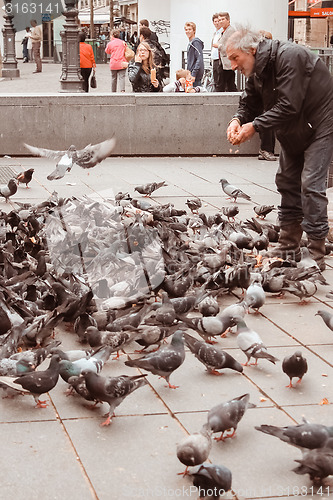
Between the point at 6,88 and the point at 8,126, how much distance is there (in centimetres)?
1266

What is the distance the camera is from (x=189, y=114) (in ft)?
45.6

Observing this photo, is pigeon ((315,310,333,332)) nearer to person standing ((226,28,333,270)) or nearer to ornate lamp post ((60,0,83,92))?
person standing ((226,28,333,270))

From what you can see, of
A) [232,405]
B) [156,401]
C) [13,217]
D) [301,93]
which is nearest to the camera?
[232,405]

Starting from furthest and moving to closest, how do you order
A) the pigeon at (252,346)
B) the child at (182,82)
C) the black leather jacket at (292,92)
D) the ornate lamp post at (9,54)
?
1. the ornate lamp post at (9,54)
2. the child at (182,82)
3. the black leather jacket at (292,92)
4. the pigeon at (252,346)

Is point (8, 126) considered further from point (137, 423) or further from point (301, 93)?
point (137, 423)

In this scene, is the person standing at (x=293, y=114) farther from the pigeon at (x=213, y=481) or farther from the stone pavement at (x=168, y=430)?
the pigeon at (x=213, y=481)

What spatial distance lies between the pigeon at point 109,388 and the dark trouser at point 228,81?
11430mm

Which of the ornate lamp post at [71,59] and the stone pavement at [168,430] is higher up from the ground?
the ornate lamp post at [71,59]

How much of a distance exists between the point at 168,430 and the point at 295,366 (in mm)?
928

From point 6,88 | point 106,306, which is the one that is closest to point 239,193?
point 106,306

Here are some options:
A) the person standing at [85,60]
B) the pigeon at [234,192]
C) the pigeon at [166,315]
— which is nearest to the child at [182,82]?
the person standing at [85,60]

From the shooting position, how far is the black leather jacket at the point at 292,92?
672 centimetres

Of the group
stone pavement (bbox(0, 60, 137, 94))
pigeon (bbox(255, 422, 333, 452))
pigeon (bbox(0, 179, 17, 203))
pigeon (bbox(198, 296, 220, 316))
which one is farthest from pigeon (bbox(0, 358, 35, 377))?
stone pavement (bbox(0, 60, 137, 94))

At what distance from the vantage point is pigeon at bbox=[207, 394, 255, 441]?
4.05 meters
